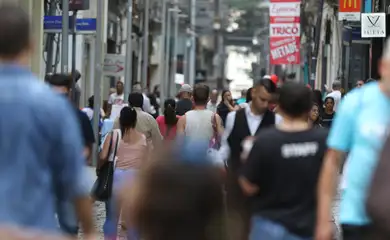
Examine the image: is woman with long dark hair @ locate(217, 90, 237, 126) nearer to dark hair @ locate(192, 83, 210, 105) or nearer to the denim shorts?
dark hair @ locate(192, 83, 210, 105)

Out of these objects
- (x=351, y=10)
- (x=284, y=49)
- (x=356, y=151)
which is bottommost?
(x=356, y=151)

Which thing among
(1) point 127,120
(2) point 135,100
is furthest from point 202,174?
(2) point 135,100

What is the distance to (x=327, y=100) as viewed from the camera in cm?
1966

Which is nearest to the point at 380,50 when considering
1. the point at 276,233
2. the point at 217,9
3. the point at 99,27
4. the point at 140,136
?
the point at 99,27

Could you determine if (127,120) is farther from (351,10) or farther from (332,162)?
(351,10)

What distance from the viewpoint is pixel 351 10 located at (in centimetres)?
2509

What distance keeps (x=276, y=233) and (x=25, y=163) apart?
85.4 inches

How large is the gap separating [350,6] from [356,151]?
63.1 feet

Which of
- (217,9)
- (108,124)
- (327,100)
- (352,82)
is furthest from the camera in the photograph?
(217,9)

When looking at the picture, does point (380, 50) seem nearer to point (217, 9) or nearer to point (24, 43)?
point (24, 43)

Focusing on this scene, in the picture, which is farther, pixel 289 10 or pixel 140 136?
pixel 289 10

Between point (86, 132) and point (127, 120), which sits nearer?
point (86, 132)

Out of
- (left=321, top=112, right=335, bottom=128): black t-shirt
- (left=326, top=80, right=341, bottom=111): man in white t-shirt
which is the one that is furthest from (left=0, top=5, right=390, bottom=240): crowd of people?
(left=326, top=80, right=341, bottom=111): man in white t-shirt

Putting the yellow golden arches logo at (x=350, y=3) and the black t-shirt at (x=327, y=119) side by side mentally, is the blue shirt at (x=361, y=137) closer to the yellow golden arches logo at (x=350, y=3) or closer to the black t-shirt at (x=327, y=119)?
the black t-shirt at (x=327, y=119)
